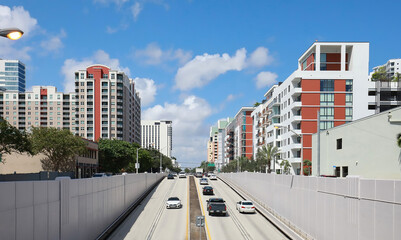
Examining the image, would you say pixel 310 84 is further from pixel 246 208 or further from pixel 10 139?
pixel 10 139

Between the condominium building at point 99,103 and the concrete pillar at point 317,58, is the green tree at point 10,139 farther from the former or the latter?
the condominium building at point 99,103

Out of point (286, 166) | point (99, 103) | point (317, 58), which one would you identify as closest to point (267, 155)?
point (286, 166)

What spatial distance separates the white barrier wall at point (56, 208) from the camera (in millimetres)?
11016

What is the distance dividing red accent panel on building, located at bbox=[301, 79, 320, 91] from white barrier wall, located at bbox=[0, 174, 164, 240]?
56132 mm

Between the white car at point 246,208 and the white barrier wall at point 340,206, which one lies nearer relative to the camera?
the white barrier wall at point 340,206

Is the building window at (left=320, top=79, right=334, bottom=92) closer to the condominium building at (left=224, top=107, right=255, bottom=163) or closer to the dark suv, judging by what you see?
the dark suv

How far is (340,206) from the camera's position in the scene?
1866 cm

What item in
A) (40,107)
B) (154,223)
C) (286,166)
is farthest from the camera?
(40,107)

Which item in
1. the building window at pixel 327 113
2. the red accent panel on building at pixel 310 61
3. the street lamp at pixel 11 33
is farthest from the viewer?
the red accent panel on building at pixel 310 61

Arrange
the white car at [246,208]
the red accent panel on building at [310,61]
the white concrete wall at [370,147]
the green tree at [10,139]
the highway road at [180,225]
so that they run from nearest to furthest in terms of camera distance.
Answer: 1. the highway road at [180,225]
2. the white concrete wall at [370,147]
3. the white car at [246,208]
4. the green tree at [10,139]
5. the red accent panel on building at [310,61]

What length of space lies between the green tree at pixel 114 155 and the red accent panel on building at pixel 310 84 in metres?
54.8

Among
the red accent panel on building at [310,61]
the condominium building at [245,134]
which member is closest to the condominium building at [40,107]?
the condominium building at [245,134]

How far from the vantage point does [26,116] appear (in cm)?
17150

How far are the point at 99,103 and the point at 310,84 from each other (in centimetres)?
9968
